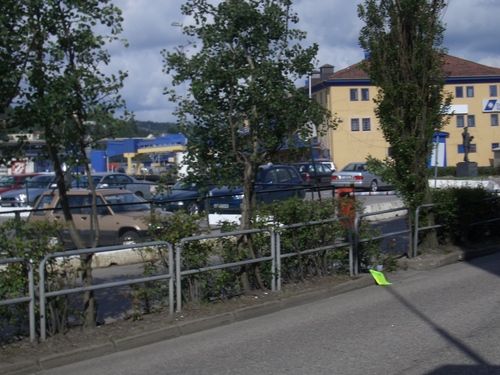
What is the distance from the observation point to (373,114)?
5681 cm

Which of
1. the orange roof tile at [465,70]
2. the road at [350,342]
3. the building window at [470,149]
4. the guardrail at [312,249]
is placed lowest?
the road at [350,342]

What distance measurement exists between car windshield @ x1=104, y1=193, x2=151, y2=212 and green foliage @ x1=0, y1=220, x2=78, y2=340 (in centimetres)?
735

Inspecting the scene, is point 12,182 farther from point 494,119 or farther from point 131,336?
point 494,119

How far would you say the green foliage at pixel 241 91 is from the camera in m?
9.18

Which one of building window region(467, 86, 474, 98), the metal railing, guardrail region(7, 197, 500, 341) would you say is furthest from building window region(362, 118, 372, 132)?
the metal railing

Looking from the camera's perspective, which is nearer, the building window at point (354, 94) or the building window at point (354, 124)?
the building window at point (354, 124)

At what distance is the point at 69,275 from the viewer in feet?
25.4

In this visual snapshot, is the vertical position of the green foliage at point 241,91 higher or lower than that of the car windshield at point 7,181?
higher

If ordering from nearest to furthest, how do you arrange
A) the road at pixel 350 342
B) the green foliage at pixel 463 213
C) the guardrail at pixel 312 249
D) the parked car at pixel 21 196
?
1. the road at pixel 350 342
2. the guardrail at pixel 312 249
3. the green foliage at pixel 463 213
4. the parked car at pixel 21 196

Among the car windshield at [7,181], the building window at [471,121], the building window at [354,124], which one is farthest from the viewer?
the building window at [471,121]

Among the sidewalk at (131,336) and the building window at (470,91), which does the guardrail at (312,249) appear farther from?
the building window at (470,91)

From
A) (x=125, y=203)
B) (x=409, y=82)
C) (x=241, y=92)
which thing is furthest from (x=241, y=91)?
(x=125, y=203)

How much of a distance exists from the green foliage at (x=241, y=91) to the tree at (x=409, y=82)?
344 centimetres

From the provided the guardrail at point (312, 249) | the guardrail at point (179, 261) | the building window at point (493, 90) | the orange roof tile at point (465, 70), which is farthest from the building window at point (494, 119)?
the guardrail at point (312, 249)
